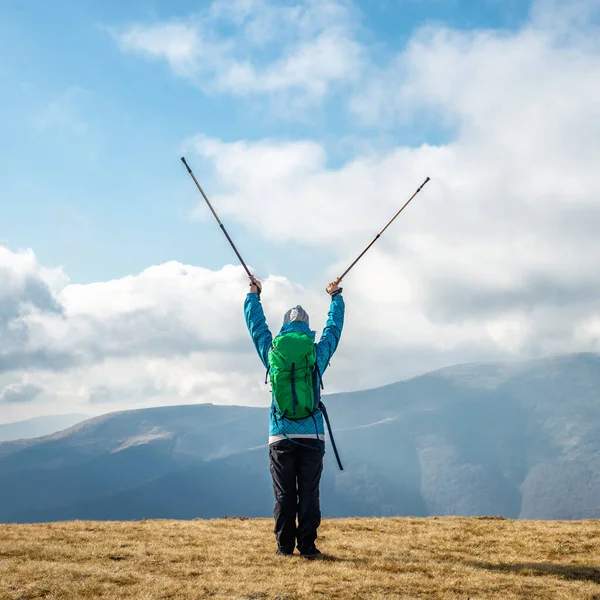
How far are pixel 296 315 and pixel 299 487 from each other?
3.77m

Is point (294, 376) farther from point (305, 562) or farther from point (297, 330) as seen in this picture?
point (305, 562)

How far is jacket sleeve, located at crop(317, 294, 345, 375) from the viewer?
1548 cm

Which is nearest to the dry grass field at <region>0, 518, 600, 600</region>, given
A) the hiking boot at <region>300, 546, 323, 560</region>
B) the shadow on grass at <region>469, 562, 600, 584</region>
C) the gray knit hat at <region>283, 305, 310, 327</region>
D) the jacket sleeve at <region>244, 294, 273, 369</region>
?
the shadow on grass at <region>469, 562, 600, 584</region>

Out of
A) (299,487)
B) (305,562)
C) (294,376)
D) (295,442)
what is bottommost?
(305,562)

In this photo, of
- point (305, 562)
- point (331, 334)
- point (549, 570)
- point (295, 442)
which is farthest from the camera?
point (331, 334)

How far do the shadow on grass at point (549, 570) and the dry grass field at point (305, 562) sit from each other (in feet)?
0.07

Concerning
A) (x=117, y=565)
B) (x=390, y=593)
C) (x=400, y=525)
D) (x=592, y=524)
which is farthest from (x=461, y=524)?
(x=117, y=565)

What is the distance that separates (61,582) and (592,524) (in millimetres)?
15440

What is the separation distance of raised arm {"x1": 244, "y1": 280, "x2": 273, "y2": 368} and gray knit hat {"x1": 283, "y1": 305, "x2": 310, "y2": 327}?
21.6 inches

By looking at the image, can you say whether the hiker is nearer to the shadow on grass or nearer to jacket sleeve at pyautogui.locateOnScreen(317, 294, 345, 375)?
jacket sleeve at pyautogui.locateOnScreen(317, 294, 345, 375)

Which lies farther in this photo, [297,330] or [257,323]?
[257,323]

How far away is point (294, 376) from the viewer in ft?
48.5

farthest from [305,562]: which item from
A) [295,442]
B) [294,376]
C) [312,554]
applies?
[294,376]

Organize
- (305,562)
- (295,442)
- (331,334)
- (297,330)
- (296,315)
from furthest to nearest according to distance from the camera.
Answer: (331,334) < (296,315) < (297,330) < (295,442) < (305,562)
